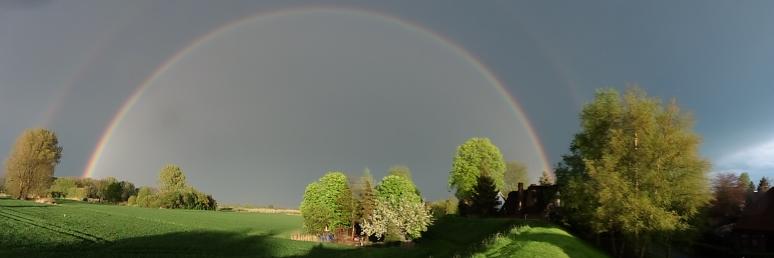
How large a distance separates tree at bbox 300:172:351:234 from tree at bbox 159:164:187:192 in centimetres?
13161

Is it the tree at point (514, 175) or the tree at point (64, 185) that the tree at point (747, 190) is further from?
the tree at point (64, 185)

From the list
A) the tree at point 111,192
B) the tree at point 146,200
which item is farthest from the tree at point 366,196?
the tree at point 111,192

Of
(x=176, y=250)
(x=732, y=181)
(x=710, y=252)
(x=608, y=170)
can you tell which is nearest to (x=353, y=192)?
(x=176, y=250)

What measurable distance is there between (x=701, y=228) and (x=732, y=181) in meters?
83.8

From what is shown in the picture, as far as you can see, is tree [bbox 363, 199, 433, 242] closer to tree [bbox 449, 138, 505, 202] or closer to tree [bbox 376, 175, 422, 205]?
tree [bbox 376, 175, 422, 205]

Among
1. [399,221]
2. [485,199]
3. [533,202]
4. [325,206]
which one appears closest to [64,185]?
[325,206]

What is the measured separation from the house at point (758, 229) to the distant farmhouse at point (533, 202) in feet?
67.9

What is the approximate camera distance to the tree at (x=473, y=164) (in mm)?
103250

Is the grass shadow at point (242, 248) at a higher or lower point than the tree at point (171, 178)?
lower

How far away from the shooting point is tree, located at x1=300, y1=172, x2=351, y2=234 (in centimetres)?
6750

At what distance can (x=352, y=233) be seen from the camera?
68875 mm

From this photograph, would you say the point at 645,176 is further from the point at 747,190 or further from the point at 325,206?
the point at 747,190

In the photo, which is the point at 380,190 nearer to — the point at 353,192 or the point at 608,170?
the point at 353,192

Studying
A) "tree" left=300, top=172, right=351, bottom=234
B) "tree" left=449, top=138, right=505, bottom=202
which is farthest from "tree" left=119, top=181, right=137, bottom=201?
"tree" left=300, top=172, right=351, bottom=234
